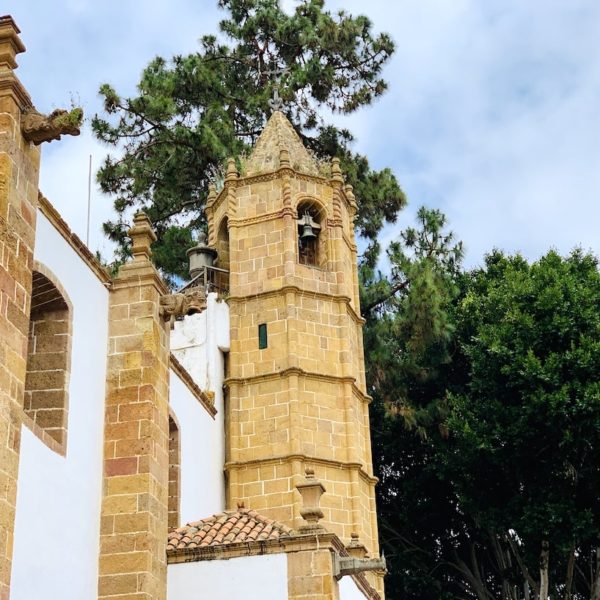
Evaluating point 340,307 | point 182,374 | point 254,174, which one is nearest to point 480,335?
point 340,307

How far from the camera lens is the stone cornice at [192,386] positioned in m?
15.6

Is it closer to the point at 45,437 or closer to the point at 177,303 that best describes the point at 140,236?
the point at 177,303

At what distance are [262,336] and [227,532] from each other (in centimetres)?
584

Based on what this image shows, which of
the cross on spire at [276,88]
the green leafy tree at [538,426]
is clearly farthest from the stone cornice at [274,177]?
the green leafy tree at [538,426]

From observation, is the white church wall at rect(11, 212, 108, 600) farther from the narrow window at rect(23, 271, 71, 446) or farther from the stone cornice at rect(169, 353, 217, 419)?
the stone cornice at rect(169, 353, 217, 419)

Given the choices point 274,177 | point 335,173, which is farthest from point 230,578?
point 335,173

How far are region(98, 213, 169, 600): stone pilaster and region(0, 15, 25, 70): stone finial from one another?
3588mm

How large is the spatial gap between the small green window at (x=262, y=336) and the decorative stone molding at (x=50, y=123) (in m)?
8.88

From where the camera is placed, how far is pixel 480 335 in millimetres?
22422

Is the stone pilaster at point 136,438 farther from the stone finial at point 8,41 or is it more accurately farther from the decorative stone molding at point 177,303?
the stone finial at point 8,41

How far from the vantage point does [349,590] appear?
13547 mm

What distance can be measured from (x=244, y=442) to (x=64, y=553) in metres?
7.36

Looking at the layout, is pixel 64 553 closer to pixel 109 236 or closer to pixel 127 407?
pixel 127 407

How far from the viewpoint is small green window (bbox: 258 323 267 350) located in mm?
18734
